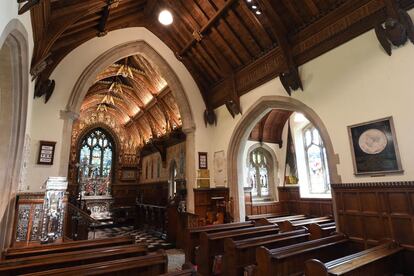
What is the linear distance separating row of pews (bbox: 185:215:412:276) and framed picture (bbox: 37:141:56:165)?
11.2 feet

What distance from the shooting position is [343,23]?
14.3 feet

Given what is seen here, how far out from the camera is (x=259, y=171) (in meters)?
9.72

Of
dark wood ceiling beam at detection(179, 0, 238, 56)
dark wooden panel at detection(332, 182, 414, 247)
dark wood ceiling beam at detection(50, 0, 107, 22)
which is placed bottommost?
dark wooden panel at detection(332, 182, 414, 247)

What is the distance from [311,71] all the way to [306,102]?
633 mm

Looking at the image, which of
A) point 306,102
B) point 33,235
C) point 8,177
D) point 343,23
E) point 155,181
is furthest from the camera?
point 155,181

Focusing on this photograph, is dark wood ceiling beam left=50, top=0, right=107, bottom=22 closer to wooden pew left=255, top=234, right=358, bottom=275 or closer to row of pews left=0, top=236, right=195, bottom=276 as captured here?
row of pews left=0, top=236, right=195, bottom=276

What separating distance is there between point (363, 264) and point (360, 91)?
9.32ft

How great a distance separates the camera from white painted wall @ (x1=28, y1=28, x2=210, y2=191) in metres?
5.27

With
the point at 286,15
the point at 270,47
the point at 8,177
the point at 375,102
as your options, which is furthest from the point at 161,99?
the point at 375,102

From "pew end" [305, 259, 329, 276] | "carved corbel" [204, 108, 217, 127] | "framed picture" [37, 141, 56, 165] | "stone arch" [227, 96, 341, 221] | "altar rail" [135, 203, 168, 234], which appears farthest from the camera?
"altar rail" [135, 203, 168, 234]

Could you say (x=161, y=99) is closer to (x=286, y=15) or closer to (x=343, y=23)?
(x=286, y=15)

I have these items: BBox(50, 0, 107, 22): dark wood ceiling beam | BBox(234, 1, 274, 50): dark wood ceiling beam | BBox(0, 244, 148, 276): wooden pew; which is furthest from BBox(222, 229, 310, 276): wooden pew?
BBox(50, 0, 107, 22): dark wood ceiling beam

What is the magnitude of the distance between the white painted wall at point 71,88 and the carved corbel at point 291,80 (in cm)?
314

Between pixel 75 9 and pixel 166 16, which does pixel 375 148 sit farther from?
pixel 75 9
